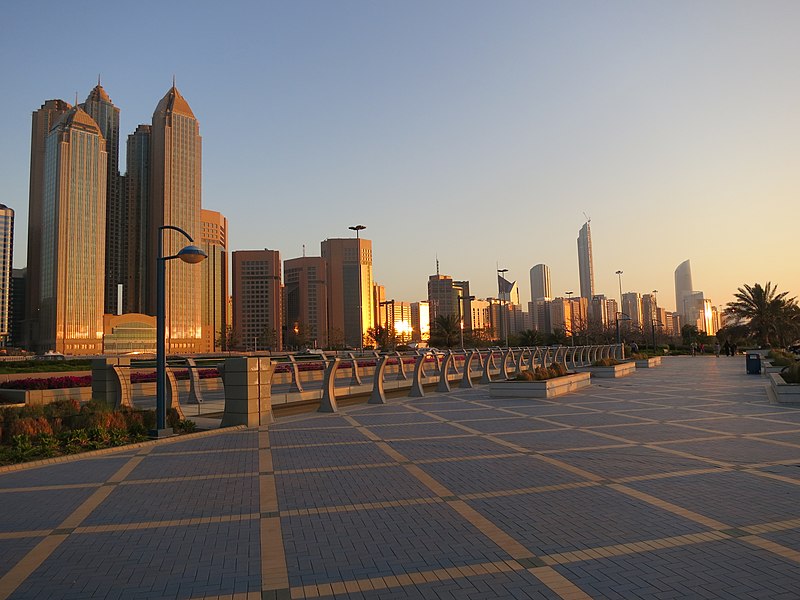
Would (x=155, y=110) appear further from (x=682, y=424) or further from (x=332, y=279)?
(x=682, y=424)

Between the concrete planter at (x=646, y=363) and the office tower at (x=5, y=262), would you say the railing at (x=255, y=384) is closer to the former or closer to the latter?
the concrete planter at (x=646, y=363)

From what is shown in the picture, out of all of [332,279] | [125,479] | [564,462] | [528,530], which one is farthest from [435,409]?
[332,279]

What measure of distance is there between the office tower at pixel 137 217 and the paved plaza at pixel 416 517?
137 metres

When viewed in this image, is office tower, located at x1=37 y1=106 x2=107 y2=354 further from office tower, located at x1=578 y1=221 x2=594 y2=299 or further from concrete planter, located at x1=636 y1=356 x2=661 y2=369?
office tower, located at x1=578 y1=221 x2=594 y2=299

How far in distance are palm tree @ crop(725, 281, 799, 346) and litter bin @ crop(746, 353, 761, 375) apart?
72.9 ft

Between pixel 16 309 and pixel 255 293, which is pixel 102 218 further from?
pixel 16 309

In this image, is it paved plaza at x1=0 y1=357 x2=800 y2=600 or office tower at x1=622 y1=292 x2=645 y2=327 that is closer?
paved plaza at x1=0 y1=357 x2=800 y2=600

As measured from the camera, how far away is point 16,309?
139 meters

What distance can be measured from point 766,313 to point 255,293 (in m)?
117

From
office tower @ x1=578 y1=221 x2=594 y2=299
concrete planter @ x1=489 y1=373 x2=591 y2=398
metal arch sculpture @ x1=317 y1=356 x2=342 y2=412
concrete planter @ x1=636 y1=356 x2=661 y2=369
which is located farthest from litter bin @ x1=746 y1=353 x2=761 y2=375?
office tower @ x1=578 y1=221 x2=594 y2=299

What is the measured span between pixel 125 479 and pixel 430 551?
180 inches

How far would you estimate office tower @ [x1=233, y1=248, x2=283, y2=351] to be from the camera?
138 metres

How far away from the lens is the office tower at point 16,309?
132375 mm

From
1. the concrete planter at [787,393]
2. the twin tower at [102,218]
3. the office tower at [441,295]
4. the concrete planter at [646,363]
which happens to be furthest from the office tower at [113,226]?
the concrete planter at [787,393]
